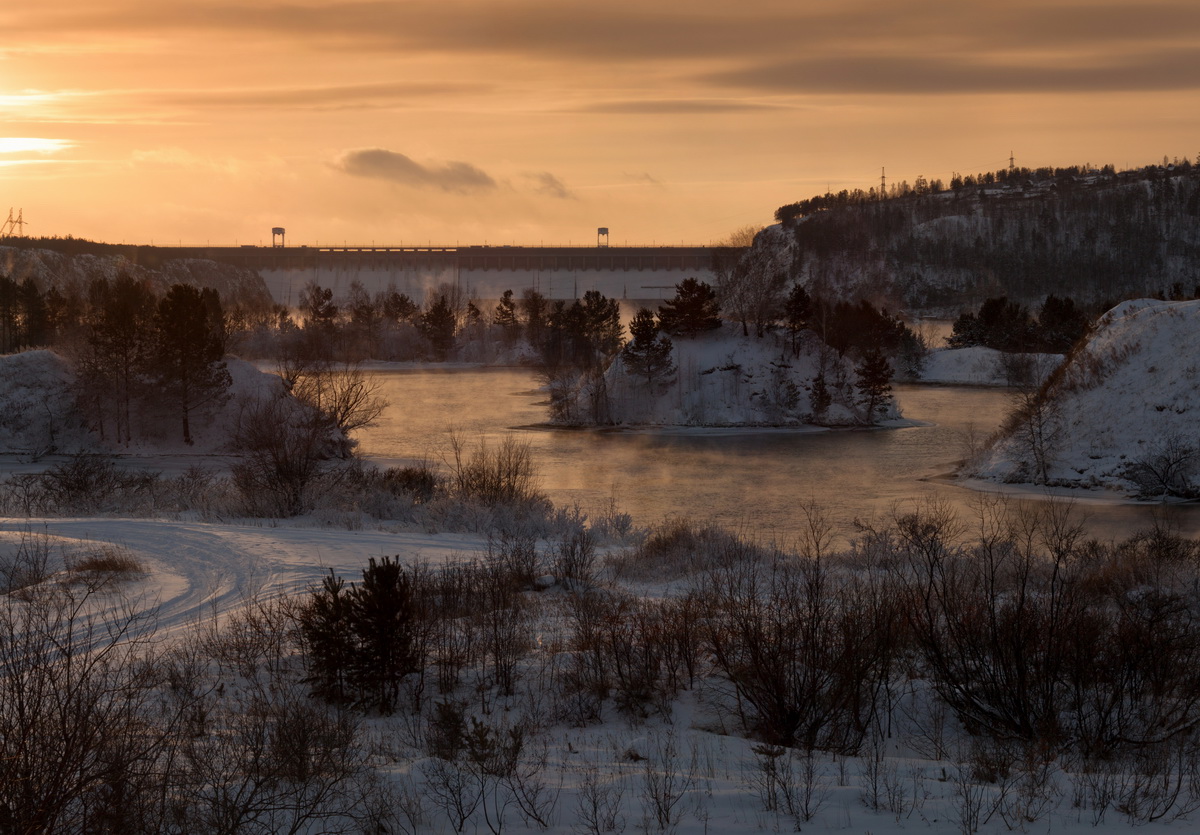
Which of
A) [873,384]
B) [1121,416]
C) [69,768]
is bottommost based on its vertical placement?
[1121,416]

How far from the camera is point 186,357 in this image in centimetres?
4338

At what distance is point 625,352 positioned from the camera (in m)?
55.4

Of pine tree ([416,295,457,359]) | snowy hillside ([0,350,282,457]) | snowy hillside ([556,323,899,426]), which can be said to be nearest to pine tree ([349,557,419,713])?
snowy hillside ([0,350,282,457])

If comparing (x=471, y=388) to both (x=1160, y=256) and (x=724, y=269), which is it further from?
(x=1160, y=256)

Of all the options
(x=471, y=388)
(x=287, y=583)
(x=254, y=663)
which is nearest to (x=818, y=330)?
(x=471, y=388)

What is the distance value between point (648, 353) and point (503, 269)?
102 metres

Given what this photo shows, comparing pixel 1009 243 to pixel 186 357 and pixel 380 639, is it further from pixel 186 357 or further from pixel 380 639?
pixel 380 639

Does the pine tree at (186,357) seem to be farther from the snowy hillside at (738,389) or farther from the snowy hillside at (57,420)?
the snowy hillside at (738,389)

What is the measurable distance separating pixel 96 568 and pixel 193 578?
1331mm

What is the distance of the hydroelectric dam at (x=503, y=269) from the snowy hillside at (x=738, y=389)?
291ft

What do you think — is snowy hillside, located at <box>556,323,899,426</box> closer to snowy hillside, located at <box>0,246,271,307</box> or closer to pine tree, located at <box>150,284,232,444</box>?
pine tree, located at <box>150,284,232,444</box>

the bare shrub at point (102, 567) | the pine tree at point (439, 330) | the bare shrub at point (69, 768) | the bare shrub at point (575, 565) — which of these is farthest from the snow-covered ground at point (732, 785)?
the pine tree at point (439, 330)

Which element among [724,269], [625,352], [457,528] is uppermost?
[724,269]

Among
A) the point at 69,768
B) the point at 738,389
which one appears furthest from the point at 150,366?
the point at 69,768
